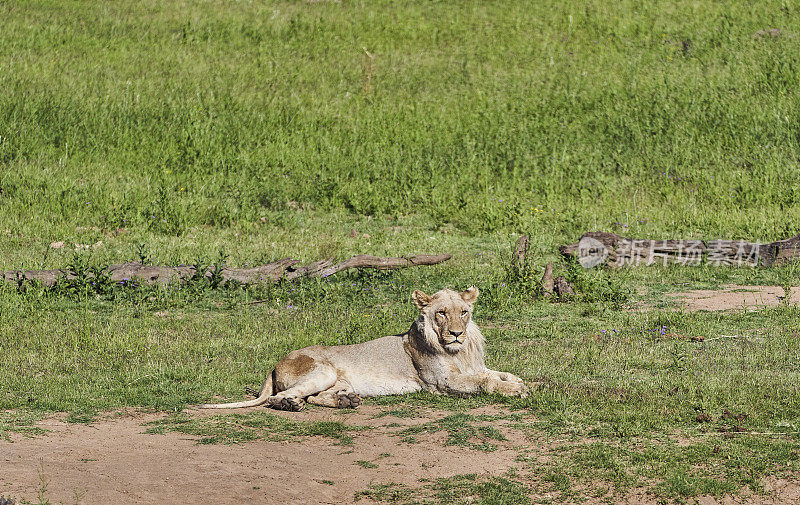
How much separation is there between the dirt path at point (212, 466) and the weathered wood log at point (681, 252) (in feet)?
25.7

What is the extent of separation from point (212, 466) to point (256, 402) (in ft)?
6.17

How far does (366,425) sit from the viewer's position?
8344mm

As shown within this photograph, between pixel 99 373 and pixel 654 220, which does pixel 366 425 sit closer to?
pixel 99 373

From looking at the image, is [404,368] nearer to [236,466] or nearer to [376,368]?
[376,368]

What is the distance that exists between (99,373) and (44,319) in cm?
261

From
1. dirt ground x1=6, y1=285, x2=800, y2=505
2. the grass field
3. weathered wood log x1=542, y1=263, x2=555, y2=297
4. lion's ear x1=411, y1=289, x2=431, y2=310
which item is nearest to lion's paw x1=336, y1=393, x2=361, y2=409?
dirt ground x1=6, y1=285, x2=800, y2=505

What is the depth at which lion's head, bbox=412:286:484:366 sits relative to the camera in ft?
29.2

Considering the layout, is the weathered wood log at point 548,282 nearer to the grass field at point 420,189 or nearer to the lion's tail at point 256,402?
the grass field at point 420,189

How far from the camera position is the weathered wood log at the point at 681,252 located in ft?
50.6

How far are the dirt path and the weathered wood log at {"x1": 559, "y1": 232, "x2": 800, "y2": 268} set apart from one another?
785 cm

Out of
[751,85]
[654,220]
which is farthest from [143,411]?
[751,85]

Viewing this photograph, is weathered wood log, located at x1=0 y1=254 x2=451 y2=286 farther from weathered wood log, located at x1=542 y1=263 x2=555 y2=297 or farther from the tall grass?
the tall grass

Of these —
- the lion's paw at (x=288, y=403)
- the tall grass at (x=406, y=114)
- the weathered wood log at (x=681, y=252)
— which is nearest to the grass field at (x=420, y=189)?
the tall grass at (x=406, y=114)

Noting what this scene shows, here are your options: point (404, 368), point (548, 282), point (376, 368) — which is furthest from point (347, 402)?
point (548, 282)
